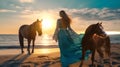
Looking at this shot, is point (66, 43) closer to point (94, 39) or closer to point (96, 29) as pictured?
point (94, 39)

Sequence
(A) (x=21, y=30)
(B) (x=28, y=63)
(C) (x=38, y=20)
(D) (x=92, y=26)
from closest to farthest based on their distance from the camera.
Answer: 1. (D) (x=92, y=26)
2. (B) (x=28, y=63)
3. (C) (x=38, y=20)
4. (A) (x=21, y=30)

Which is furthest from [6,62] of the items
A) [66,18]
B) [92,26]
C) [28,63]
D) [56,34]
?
[92,26]

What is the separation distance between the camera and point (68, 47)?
10156 millimetres

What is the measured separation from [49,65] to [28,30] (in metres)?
5.23

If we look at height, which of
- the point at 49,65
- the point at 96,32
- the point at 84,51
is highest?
the point at 96,32

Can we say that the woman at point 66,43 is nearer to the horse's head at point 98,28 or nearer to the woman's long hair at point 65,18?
the woman's long hair at point 65,18

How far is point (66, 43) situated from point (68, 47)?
18cm

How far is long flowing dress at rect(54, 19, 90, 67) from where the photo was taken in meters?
10.0

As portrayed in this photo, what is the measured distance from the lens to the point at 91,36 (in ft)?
31.2

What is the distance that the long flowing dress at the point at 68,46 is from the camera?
10023 millimetres

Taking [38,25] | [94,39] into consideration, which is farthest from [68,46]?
[38,25]

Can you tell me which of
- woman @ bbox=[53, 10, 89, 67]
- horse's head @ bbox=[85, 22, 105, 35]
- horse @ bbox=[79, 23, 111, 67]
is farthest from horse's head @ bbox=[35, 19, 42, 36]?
horse's head @ bbox=[85, 22, 105, 35]

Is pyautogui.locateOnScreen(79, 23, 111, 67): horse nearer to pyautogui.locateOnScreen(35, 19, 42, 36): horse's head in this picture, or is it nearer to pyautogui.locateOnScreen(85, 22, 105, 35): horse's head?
pyautogui.locateOnScreen(85, 22, 105, 35): horse's head

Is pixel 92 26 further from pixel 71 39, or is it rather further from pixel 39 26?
pixel 39 26
